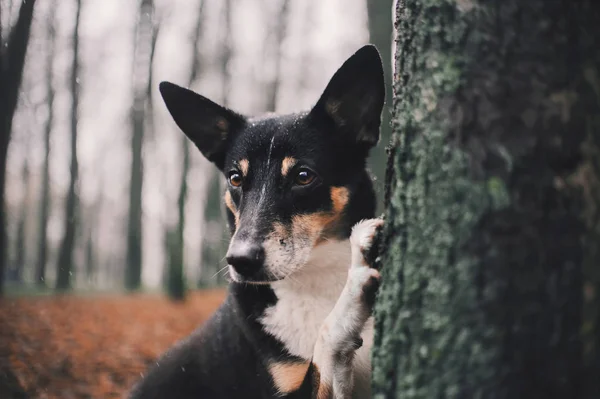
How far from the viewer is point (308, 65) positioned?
16.6 metres

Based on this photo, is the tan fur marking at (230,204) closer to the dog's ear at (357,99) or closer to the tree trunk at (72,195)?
the dog's ear at (357,99)

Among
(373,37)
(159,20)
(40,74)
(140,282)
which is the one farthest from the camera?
(140,282)

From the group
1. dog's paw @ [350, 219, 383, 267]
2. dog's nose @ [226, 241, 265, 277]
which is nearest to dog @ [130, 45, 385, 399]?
dog's nose @ [226, 241, 265, 277]

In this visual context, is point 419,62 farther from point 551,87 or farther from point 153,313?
point 153,313

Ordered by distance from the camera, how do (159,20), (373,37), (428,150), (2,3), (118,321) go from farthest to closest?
1. (159,20)
2. (118,321)
3. (373,37)
4. (2,3)
5. (428,150)

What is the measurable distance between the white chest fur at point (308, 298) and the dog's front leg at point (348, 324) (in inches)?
14.2

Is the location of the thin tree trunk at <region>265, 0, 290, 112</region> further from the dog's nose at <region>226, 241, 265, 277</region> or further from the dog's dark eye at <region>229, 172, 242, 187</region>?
the dog's nose at <region>226, 241, 265, 277</region>

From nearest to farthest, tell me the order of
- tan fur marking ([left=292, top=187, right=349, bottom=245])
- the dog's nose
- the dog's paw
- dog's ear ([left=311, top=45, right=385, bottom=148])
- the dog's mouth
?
the dog's paw, the dog's nose, the dog's mouth, dog's ear ([left=311, top=45, right=385, bottom=148]), tan fur marking ([left=292, top=187, right=349, bottom=245])

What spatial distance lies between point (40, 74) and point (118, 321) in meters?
6.66

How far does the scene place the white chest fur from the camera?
3150 millimetres

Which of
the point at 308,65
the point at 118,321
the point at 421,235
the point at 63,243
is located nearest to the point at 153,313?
the point at 118,321

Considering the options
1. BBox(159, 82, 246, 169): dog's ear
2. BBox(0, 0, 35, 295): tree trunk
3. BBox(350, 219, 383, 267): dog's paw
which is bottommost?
BBox(350, 219, 383, 267): dog's paw

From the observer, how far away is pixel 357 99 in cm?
337

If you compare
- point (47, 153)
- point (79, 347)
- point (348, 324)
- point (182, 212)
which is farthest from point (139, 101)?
point (348, 324)
